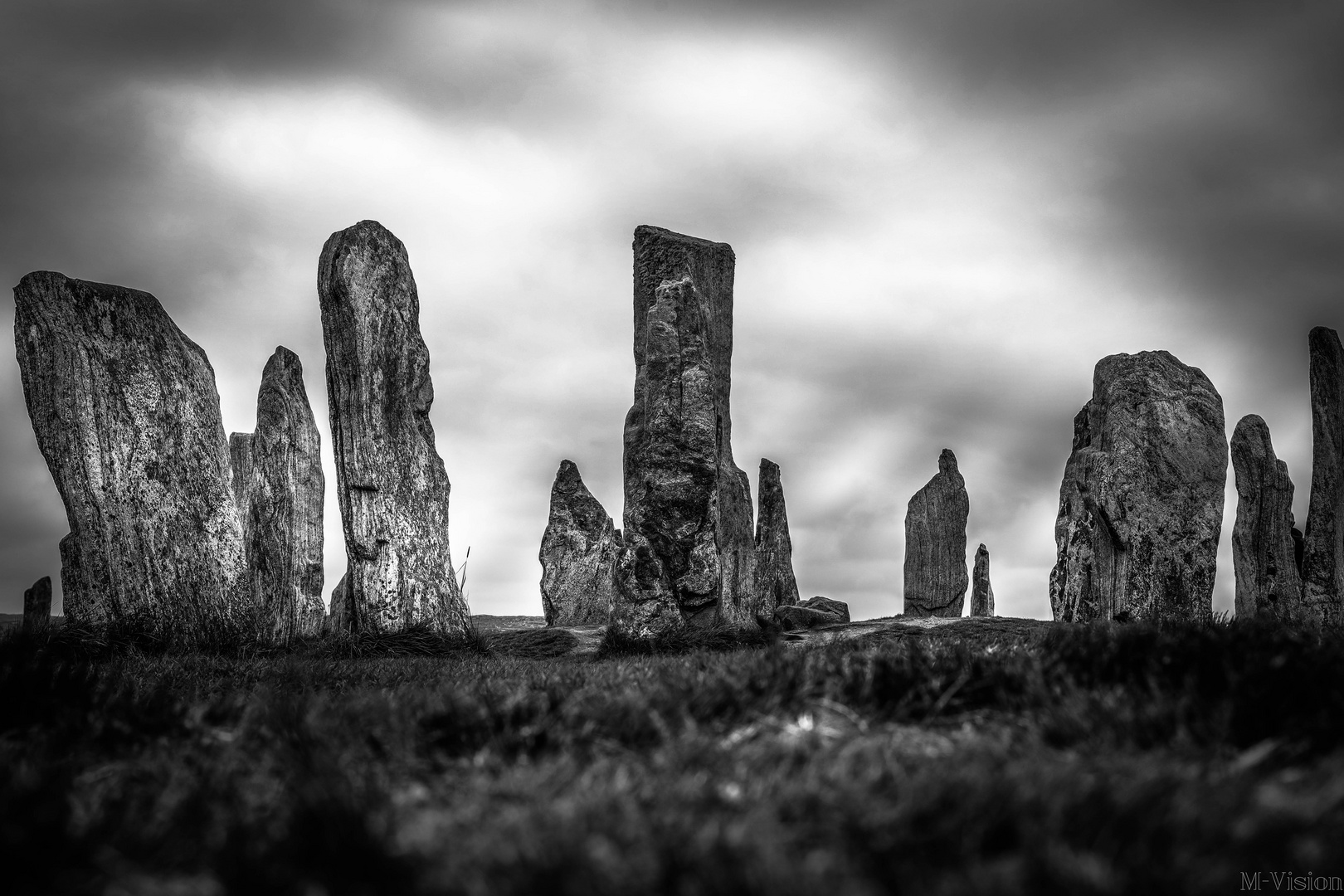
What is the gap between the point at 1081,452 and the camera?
584 inches

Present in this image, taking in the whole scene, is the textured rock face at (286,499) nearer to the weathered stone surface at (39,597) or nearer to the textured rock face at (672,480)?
the weathered stone surface at (39,597)

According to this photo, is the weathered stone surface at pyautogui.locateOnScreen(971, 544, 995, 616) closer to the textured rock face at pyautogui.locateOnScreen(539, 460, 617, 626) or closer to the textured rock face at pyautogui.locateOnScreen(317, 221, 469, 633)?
the textured rock face at pyautogui.locateOnScreen(539, 460, 617, 626)

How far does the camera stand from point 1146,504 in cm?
1377

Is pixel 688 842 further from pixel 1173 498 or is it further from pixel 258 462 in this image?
pixel 258 462

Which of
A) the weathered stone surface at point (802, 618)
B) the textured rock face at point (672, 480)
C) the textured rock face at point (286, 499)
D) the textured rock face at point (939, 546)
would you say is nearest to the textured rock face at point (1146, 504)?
the weathered stone surface at point (802, 618)

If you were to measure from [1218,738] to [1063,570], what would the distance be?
12.2 meters

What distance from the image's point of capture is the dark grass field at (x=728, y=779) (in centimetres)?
210

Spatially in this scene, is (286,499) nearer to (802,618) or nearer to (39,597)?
(39,597)

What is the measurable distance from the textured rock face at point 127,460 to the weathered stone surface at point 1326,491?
19.0 m

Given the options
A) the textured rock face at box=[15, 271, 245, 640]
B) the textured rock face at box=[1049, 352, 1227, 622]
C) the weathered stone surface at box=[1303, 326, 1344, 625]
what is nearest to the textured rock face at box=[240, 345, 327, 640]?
the textured rock face at box=[15, 271, 245, 640]

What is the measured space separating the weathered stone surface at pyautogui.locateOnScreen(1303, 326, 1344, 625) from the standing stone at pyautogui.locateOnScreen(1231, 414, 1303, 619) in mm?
303

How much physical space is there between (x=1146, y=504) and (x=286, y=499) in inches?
619

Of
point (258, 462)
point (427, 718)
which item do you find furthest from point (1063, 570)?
point (258, 462)

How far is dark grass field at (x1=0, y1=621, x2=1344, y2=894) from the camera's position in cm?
210
